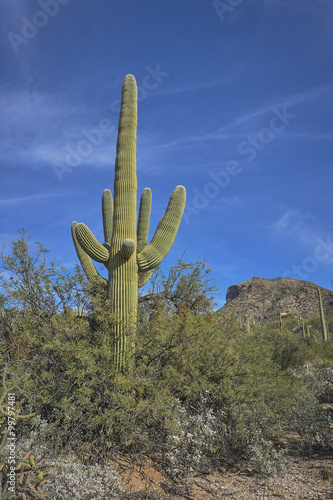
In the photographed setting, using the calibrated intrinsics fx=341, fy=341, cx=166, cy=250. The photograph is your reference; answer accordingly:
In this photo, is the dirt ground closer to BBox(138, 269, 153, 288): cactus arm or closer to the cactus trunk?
the cactus trunk

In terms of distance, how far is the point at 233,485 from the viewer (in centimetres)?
502

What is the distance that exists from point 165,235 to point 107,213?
3330 mm

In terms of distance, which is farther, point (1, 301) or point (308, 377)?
point (308, 377)

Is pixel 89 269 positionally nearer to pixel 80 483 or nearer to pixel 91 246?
pixel 91 246

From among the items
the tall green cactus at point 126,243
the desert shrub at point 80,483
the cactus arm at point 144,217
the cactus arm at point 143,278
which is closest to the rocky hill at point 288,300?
the cactus arm at point 144,217

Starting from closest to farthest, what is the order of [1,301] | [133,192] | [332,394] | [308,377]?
1. [1,301]
2. [133,192]
3. [332,394]
4. [308,377]

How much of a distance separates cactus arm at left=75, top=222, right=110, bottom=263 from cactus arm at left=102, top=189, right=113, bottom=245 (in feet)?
7.09

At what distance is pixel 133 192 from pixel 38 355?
4.13 meters

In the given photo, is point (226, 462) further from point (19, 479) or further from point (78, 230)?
point (78, 230)

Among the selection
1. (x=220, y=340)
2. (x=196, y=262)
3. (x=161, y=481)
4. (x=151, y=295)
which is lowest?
(x=161, y=481)

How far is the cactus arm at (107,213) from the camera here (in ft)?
35.4

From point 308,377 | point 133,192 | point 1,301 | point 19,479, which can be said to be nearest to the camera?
point 19,479

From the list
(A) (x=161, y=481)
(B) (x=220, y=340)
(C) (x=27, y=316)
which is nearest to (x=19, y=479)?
(A) (x=161, y=481)

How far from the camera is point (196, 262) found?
9.81 meters
